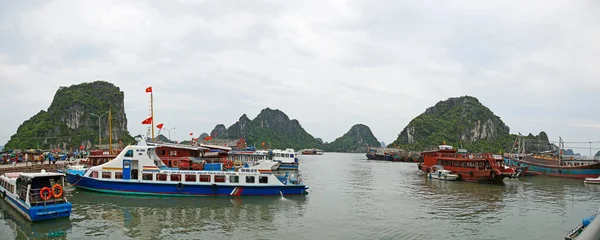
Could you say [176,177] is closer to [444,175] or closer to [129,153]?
[129,153]

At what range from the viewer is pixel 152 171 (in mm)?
33938

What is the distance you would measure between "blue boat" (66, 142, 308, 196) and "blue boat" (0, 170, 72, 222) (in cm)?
835

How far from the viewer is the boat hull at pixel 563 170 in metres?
55.8

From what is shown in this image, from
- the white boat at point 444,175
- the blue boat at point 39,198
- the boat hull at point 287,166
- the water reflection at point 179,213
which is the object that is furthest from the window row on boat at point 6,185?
the white boat at point 444,175

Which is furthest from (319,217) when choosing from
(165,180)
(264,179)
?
(165,180)

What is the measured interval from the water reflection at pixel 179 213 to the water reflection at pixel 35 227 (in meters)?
1.22

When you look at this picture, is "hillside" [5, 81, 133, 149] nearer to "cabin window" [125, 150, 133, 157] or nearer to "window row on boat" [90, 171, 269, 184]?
"window row on boat" [90, 171, 269, 184]

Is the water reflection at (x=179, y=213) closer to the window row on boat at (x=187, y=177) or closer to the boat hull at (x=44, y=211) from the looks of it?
the boat hull at (x=44, y=211)

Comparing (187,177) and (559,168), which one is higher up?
(187,177)

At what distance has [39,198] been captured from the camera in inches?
945

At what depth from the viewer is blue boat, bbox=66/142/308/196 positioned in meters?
33.6

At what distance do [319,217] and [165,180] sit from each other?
583 inches

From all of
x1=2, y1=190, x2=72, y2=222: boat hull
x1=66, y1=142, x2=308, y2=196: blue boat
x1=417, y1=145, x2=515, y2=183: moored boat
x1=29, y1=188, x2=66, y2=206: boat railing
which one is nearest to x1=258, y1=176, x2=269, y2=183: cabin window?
x1=66, y1=142, x2=308, y2=196: blue boat

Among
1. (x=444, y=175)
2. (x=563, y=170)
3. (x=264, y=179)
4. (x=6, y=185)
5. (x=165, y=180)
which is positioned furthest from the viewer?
(x=563, y=170)
